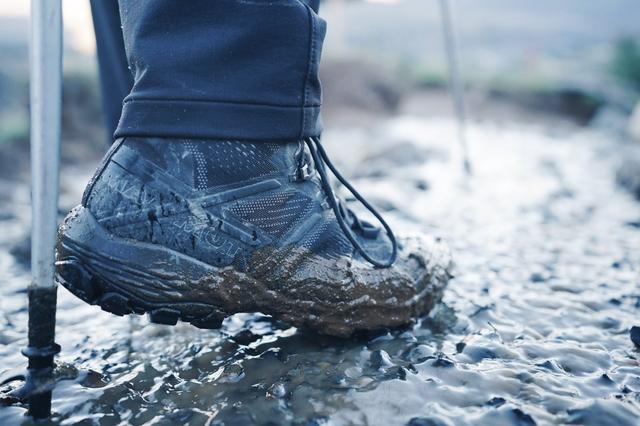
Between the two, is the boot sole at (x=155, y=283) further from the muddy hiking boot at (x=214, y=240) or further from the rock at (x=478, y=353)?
the rock at (x=478, y=353)

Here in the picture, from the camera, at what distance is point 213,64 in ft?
3.63

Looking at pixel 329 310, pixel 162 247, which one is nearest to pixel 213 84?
pixel 162 247

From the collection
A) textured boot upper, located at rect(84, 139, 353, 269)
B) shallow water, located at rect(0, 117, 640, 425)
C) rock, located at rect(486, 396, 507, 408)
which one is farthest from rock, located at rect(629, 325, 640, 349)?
textured boot upper, located at rect(84, 139, 353, 269)

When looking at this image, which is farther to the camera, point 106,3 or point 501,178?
point 501,178

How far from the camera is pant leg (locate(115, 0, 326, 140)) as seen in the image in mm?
1097

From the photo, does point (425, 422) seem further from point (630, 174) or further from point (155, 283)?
point (630, 174)

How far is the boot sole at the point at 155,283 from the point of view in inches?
42.9

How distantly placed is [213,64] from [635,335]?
1.20 meters

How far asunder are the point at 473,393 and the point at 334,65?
9912mm

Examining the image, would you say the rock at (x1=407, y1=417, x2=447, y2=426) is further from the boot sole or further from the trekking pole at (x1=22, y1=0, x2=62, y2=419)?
the trekking pole at (x1=22, y1=0, x2=62, y2=419)

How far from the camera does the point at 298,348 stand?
1.30 m

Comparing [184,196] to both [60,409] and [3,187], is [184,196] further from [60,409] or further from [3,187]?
[3,187]

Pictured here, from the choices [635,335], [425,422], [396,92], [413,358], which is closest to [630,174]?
[635,335]

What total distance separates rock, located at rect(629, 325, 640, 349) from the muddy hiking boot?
0.66 meters
